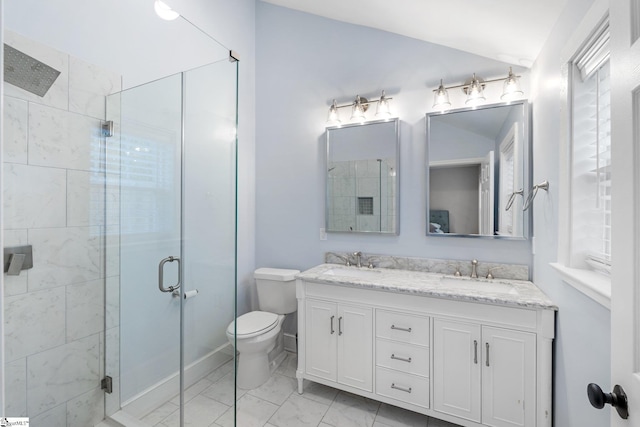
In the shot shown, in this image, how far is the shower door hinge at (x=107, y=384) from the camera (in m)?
1.61

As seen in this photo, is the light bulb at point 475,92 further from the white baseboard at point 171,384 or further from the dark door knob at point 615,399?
the white baseboard at point 171,384

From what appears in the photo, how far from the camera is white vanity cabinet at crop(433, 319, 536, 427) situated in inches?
58.9

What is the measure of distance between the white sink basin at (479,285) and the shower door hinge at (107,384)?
2.05 m

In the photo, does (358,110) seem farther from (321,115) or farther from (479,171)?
(479,171)

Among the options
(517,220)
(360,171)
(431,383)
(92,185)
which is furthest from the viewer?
(360,171)

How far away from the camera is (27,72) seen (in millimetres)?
1264

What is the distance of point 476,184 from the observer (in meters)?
2.09

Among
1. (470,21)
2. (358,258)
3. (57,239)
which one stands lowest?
(358,258)

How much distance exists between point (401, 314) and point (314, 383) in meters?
0.95

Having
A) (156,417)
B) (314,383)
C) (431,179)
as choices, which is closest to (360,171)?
(431,179)

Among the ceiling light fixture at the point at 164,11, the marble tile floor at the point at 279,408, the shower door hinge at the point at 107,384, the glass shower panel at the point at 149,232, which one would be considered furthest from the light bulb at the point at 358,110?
the shower door hinge at the point at 107,384

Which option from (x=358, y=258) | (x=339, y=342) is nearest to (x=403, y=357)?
(x=339, y=342)

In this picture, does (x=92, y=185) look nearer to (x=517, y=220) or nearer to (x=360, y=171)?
(x=360, y=171)

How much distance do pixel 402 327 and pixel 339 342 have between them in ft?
1.45
